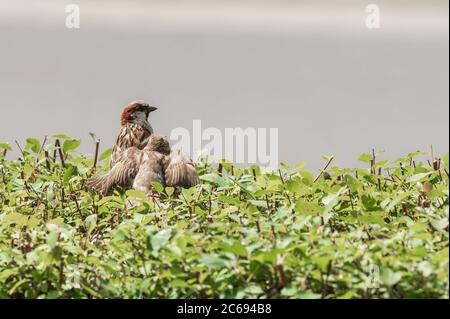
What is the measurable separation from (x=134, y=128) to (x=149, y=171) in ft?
4.20

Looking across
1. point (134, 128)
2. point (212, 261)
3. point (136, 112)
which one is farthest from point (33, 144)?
point (212, 261)

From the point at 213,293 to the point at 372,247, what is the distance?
1.72 ft

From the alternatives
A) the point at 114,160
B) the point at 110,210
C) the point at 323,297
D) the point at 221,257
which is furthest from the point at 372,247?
the point at 114,160

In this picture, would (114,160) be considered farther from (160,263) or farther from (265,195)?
(160,263)

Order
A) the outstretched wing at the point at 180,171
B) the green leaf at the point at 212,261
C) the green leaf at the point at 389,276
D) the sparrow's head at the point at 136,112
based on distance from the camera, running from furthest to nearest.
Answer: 1. the sparrow's head at the point at 136,112
2. the outstretched wing at the point at 180,171
3. the green leaf at the point at 212,261
4. the green leaf at the point at 389,276

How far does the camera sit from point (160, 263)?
3.56 m

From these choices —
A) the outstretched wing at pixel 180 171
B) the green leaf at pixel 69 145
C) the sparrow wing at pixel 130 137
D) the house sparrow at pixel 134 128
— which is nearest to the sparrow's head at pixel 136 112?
the house sparrow at pixel 134 128

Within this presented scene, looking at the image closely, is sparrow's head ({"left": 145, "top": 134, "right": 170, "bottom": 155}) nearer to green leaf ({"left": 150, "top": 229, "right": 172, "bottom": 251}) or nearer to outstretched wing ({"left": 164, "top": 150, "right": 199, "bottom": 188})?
outstretched wing ({"left": 164, "top": 150, "right": 199, "bottom": 188})

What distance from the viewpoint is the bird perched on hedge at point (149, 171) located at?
230 inches

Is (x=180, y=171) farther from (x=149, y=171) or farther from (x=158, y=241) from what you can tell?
(x=158, y=241)

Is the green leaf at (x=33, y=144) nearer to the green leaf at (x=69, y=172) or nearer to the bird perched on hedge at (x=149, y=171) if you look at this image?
the green leaf at (x=69, y=172)

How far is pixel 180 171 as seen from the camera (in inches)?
232
